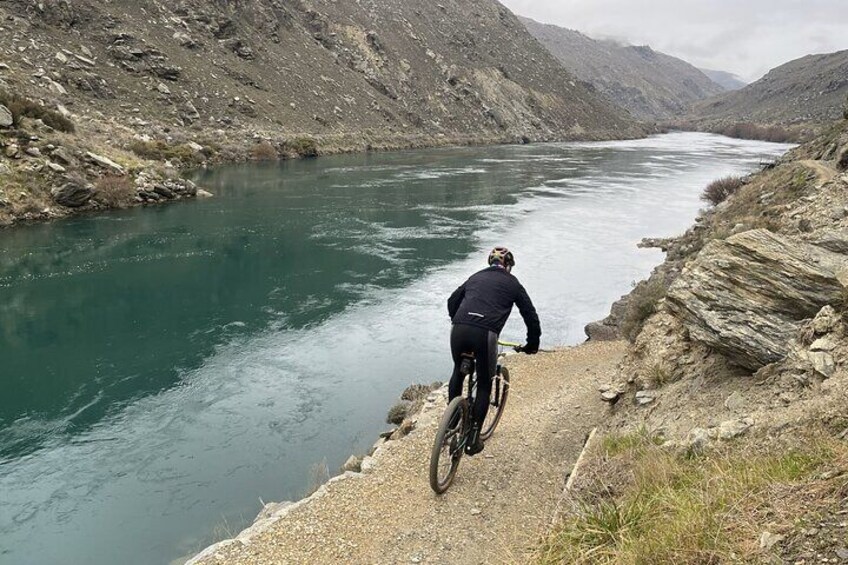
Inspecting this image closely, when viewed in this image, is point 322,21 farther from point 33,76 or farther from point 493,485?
point 493,485

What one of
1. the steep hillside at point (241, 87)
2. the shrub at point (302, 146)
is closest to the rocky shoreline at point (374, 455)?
the steep hillside at point (241, 87)

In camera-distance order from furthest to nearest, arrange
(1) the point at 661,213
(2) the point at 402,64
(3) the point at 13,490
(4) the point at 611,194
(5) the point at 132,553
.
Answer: (2) the point at 402,64 < (4) the point at 611,194 < (1) the point at 661,213 < (3) the point at 13,490 < (5) the point at 132,553

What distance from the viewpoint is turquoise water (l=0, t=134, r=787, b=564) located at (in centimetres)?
806

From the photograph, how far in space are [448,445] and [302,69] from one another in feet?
200

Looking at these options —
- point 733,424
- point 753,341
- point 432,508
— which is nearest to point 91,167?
point 432,508

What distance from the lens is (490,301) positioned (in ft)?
18.5

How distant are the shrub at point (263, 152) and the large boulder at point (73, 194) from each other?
20.2 m

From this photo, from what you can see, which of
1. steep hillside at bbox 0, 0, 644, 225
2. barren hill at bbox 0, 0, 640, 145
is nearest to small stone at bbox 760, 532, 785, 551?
steep hillside at bbox 0, 0, 644, 225

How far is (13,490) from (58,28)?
46.1m

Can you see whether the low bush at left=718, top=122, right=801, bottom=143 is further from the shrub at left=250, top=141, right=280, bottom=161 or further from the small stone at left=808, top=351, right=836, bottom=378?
the small stone at left=808, top=351, right=836, bottom=378

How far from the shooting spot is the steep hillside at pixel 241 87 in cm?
2833

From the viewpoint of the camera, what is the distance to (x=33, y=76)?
3753 centimetres

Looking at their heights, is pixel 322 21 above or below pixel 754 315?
above

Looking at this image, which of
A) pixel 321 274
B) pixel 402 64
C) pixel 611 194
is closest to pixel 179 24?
pixel 402 64
